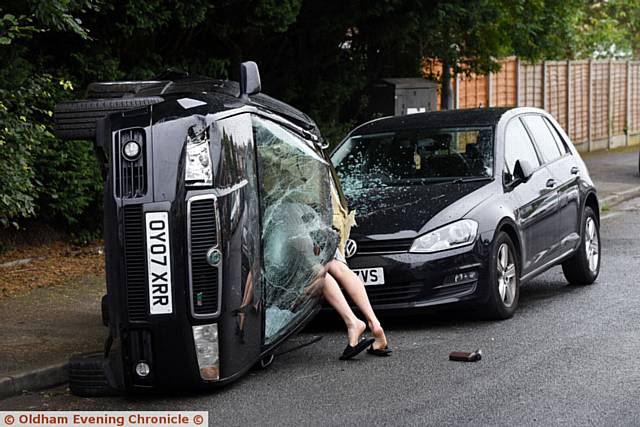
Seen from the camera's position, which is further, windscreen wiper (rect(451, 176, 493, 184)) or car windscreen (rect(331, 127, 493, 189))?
car windscreen (rect(331, 127, 493, 189))

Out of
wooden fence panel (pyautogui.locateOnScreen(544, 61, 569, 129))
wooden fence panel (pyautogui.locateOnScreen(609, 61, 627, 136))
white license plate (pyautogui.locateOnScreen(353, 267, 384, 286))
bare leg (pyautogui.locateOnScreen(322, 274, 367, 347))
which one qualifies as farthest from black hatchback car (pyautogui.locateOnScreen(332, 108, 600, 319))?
wooden fence panel (pyautogui.locateOnScreen(609, 61, 627, 136))

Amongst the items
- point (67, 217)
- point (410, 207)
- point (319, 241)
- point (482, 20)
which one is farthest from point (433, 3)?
point (319, 241)

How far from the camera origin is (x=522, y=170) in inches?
388

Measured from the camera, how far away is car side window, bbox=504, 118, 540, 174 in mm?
10039

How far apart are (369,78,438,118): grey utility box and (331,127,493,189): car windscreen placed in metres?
7.56

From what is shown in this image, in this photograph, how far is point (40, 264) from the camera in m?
12.1

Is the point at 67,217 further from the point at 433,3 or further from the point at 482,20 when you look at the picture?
the point at 482,20

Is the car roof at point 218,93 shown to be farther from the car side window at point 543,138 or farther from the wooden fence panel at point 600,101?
the wooden fence panel at point 600,101

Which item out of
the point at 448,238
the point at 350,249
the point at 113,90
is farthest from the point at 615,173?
the point at 113,90

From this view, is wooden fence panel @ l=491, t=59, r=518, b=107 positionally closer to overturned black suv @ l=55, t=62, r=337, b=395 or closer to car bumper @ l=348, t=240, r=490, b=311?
car bumper @ l=348, t=240, r=490, b=311

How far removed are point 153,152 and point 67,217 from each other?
18.4 feet

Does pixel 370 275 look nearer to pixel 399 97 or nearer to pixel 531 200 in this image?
pixel 531 200

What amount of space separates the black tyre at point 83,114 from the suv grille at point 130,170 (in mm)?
362

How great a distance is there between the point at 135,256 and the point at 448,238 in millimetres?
2806
